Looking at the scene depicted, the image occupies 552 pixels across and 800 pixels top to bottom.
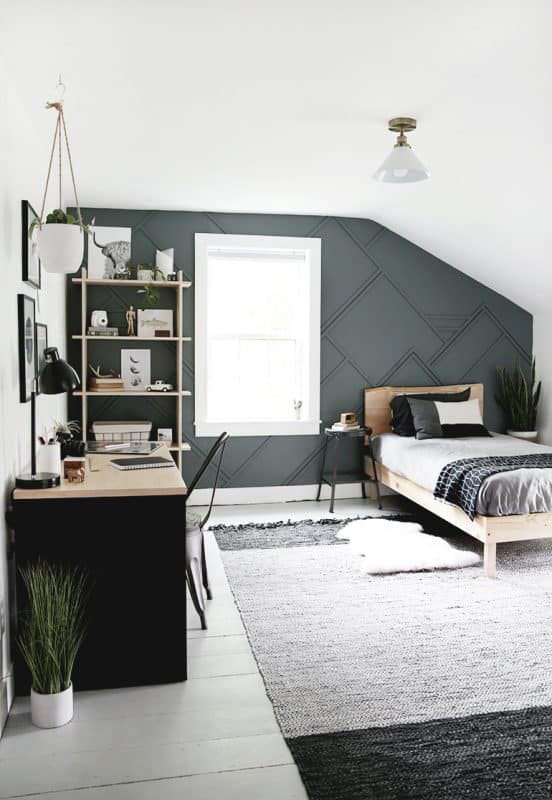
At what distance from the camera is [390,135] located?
3.83m

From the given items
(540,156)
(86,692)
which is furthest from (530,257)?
(86,692)

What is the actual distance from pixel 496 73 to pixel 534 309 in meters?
3.48

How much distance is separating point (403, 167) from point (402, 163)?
2 cm

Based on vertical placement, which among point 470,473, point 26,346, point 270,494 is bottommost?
point 270,494

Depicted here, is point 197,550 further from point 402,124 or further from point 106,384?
point 402,124

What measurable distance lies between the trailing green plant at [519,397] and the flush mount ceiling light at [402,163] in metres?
3.11

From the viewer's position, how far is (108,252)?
5414 mm

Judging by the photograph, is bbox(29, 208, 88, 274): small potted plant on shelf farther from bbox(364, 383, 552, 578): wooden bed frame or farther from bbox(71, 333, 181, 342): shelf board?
bbox(364, 383, 552, 578): wooden bed frame

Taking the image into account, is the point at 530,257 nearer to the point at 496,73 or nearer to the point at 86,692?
the point at 496,73

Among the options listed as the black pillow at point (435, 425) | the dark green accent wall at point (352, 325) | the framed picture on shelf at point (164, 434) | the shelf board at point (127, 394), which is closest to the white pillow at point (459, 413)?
the black pillow at point (435, 425)

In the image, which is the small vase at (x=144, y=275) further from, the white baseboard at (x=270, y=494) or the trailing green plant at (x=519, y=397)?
the trailing green plant at (x=519, y=397)

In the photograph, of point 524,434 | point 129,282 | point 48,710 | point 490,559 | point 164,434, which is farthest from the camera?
point 524,434

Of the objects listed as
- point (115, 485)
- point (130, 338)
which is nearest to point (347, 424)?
point (130, 338)

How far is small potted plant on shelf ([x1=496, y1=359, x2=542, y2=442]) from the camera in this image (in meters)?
6.14
